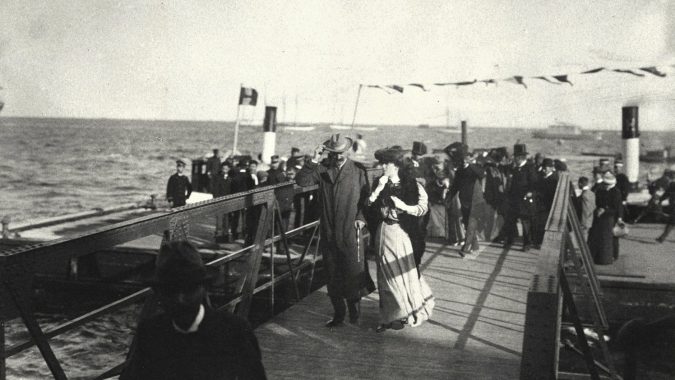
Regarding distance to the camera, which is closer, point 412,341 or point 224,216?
point 412,341

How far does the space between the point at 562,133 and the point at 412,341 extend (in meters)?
153

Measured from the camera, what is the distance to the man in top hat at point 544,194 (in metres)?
11.1

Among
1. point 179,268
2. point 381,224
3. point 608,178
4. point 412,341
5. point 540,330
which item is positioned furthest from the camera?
point 608,178

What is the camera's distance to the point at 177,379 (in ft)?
8.07

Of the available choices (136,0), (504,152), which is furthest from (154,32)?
(504,152)

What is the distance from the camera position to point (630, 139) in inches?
837

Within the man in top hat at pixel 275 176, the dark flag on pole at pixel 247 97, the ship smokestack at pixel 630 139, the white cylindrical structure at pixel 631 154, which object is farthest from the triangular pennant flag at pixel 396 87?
the man in top hat at pixel 275 176

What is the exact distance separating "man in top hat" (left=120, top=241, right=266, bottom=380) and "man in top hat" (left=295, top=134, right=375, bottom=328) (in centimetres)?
352

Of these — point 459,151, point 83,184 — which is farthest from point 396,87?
point 83,184

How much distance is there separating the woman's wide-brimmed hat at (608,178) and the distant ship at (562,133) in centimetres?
14349

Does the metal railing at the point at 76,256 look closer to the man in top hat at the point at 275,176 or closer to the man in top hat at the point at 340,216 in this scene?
the man in top hat at the point at 340,216

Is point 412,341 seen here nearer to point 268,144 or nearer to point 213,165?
point 213,165

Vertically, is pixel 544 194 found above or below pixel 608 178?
below

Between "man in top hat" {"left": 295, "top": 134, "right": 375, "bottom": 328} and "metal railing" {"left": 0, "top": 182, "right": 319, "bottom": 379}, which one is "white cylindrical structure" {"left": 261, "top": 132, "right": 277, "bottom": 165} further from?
"metal railing" {"left": 0, "top": 182, "right": 319, "bottom": 379}
